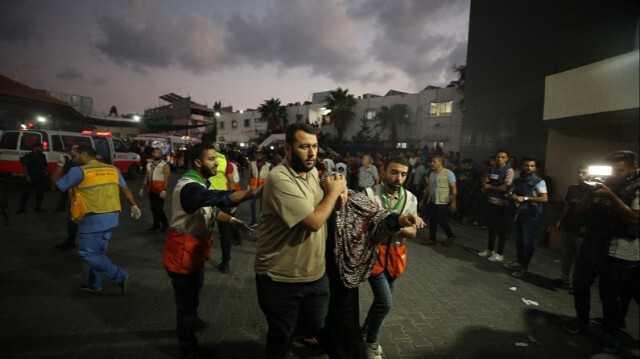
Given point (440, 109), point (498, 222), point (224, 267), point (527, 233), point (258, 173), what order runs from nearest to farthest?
point (224, 267) < point (527, 233) < point (498, 222) < point (258, 173) < point (440, 109)

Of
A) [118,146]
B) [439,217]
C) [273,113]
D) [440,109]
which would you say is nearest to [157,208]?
[439,217]

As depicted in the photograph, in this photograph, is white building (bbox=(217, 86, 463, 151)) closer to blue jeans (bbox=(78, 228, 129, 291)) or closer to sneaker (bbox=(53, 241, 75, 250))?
sneaker (bbox=(53, 241, 75, 250))

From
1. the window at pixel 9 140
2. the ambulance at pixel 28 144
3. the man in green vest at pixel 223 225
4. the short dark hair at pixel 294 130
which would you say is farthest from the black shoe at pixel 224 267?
the window at pixel 9 140

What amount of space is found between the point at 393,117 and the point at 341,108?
665 centimetres

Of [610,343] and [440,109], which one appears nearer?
[610,343]

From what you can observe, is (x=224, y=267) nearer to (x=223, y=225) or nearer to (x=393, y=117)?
(x=223, y=225)

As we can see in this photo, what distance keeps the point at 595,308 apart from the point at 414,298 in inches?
95.4

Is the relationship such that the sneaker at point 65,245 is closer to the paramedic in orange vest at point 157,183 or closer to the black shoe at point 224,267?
the paramedic in orange vest at point 157,183

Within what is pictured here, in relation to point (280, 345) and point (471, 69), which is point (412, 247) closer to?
point (280, 345)

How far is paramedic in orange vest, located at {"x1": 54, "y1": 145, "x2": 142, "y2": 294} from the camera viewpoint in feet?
12.3

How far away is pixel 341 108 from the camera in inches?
1304

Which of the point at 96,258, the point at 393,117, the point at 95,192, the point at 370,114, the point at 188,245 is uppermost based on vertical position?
the point at 370,114

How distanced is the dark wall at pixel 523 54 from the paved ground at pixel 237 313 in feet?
17.8

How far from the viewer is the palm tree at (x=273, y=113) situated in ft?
126
